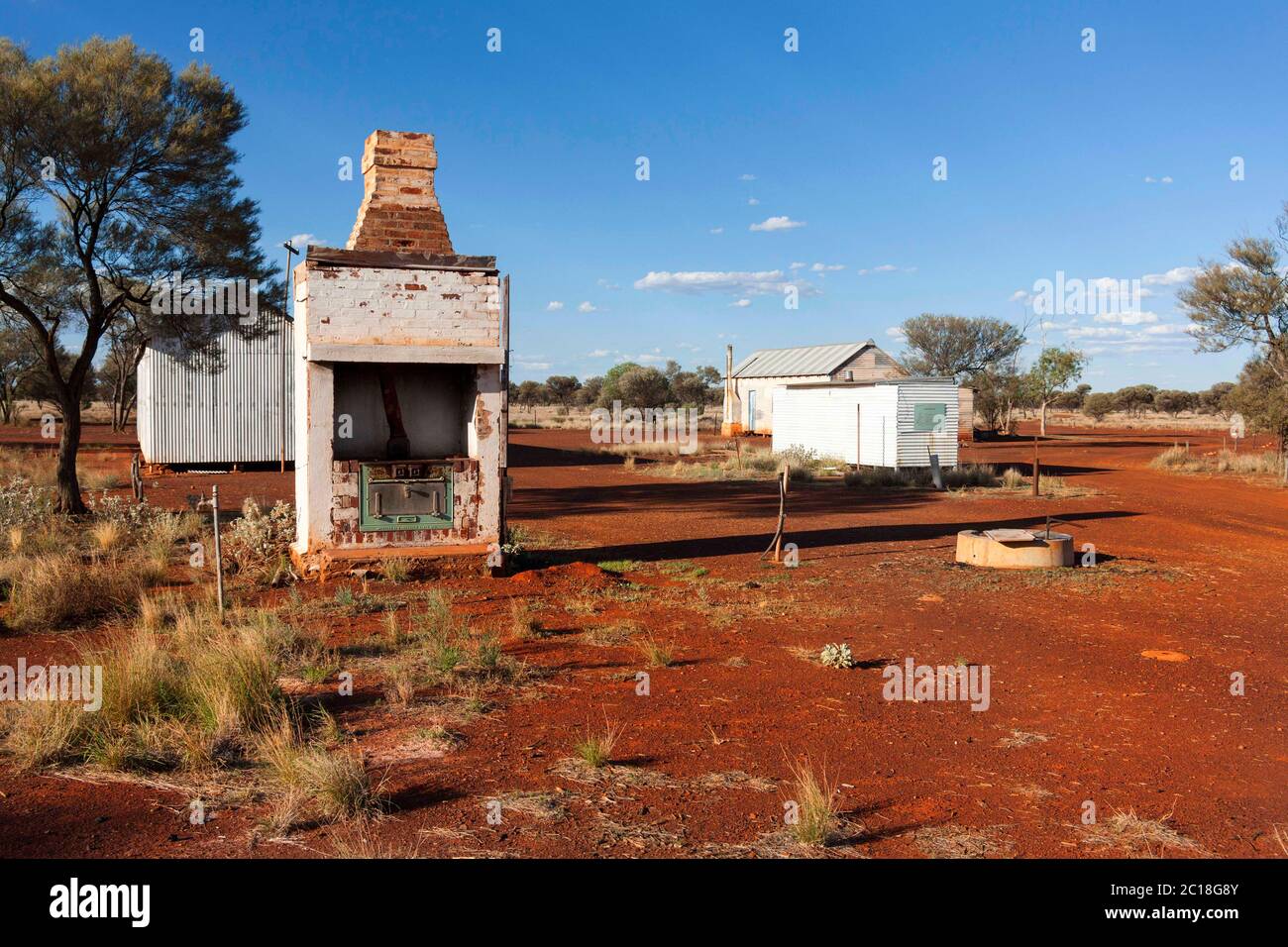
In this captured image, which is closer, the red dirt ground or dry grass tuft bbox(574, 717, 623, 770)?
the red dirt ground

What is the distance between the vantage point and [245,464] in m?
28.0

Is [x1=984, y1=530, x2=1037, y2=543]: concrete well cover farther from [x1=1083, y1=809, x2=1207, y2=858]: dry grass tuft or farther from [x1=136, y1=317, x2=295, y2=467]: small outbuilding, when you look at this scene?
[x1=136, y1=317, x2=295, y2=467]: small outbuilding

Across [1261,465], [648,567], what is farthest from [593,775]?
[1261,465]

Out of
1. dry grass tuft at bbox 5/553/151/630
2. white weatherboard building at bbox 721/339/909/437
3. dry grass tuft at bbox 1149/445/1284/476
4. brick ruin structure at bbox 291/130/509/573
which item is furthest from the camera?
white weatherboard building at bbox 721/339/909/437

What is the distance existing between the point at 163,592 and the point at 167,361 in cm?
1785

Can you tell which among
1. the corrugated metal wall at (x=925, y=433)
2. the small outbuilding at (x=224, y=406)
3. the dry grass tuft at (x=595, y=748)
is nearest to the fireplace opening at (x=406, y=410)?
the dry grass tuft at (x=595, y=748)

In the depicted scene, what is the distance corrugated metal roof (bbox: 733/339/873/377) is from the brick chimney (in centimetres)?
3748

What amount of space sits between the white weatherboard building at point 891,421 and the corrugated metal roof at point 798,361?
1731 cm

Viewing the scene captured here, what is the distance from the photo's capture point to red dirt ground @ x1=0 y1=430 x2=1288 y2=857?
5.07m

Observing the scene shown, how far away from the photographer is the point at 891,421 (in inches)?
1125

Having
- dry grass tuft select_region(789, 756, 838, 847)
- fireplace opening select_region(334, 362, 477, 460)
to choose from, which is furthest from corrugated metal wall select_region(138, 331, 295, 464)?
dry grass tuft select_region(789, 756, 838, 847)

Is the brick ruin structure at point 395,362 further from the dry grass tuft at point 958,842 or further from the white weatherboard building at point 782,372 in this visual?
the white weatherboard building at point 782,372

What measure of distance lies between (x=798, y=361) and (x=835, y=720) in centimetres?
4555
